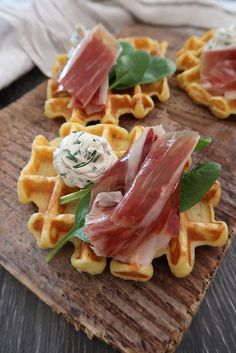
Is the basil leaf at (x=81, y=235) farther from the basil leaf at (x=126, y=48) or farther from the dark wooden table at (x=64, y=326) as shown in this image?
the basil leaf at (x=126, y=48)

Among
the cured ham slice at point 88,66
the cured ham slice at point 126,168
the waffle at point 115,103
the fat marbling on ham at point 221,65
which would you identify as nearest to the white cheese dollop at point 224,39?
the fat marbling on ham at point 221,65

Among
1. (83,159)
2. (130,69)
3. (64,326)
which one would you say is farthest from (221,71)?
(64,326)

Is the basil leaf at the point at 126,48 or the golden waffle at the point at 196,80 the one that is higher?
the basil leaf at the point at 126,48

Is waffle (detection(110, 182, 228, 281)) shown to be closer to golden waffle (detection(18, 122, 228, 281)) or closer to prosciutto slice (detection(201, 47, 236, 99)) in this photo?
golden waffle (detection(18, 122, 228, 281))

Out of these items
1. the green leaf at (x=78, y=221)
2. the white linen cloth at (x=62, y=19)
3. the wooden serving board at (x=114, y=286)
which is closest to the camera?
the wooden serving board at (x=114, y=286)

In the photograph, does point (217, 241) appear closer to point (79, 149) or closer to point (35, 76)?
point (79, 149)

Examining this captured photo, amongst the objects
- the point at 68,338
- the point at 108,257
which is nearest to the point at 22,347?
the point at 68,338

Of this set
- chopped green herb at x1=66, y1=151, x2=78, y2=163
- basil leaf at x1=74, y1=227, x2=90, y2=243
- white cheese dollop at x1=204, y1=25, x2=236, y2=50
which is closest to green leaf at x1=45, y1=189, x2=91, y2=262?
basil leaf at x1=74, y1=227, x2=90, y2=243
